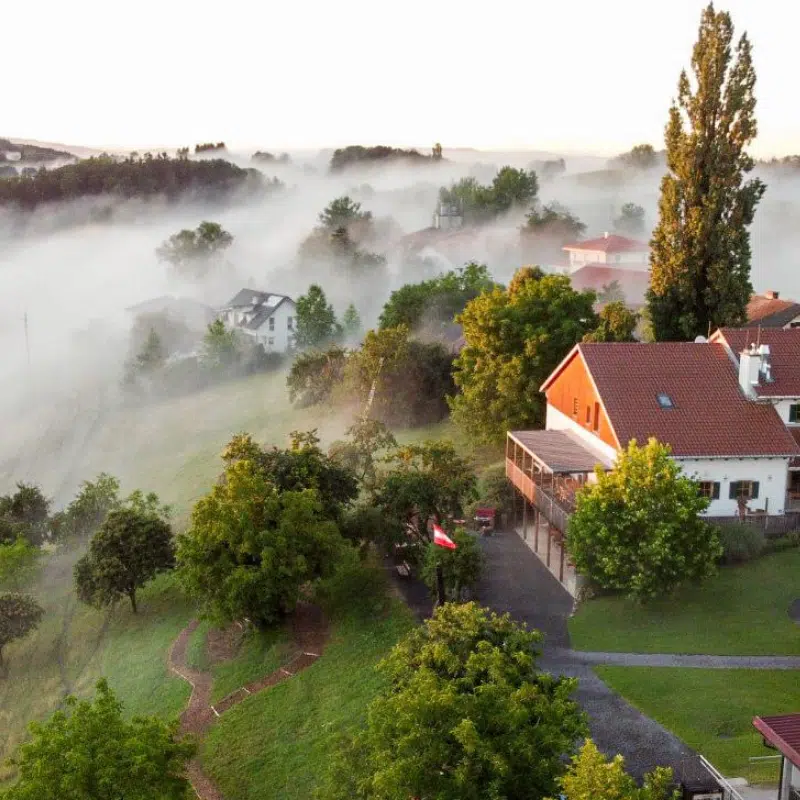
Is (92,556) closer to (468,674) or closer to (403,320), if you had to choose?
(468,674)

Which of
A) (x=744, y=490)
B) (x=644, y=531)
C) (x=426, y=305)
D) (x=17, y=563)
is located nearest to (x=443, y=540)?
(x=644, y=531)

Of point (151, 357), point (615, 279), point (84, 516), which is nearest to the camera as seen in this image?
point (84, 516)

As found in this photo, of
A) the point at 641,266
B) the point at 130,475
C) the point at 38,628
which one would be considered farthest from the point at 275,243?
the point at 38,628

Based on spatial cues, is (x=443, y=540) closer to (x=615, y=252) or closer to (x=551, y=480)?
(x=551, y=480)

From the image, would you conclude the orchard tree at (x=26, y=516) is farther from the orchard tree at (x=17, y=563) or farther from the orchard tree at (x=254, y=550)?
the orchard tree at (x=254, y=550)

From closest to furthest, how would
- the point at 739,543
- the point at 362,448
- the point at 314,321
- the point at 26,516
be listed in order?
the point at 739,543 → the point at 362,448 → the point at 26,516 → the point at 314,321

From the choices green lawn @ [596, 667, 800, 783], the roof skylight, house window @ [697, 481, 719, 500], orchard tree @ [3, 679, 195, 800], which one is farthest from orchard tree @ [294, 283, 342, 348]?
orchard tree @ [3, 679, 195, 800]

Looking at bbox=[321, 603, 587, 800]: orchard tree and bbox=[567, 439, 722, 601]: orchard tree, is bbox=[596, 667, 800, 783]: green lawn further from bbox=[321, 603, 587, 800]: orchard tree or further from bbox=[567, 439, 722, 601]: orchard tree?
bbox=[321, 603, 587, 800]: orchard tree
